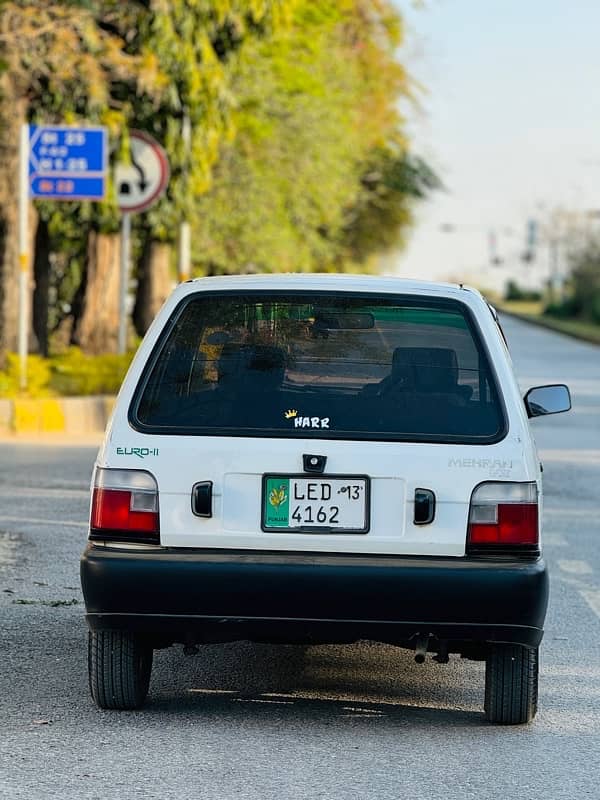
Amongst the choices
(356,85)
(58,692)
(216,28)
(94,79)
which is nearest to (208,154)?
(216,28)

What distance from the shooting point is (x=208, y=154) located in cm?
2497

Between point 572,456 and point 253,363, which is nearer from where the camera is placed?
point 253,363

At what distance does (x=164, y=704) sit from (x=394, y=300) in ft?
5.51

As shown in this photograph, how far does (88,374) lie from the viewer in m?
19.8

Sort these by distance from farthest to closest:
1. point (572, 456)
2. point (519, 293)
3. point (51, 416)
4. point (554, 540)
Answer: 1. point (519, 293)
2. point (51, 416)
3. point (572, 456)
4. point (554, 540)

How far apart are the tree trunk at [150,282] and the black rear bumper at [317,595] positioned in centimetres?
2351

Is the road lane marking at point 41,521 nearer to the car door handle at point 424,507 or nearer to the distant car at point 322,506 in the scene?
the distant car at point 322,506

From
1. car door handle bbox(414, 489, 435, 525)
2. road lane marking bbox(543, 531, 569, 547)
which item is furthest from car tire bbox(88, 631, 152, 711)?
road lane marking bbox(543, 531, 569, 547)

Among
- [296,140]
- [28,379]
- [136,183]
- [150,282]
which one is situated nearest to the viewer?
[28,379]

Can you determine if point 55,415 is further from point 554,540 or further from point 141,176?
point 554,540

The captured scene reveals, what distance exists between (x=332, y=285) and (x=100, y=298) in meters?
20.8

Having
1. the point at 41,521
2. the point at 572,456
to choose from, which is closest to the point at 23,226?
the point at 572,456

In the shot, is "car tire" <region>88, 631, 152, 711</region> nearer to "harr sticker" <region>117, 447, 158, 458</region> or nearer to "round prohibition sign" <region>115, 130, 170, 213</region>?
"harr sticker" <region>117, 447, 158, 458</region>

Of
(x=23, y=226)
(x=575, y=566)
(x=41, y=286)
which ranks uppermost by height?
(x=23, y=226)
